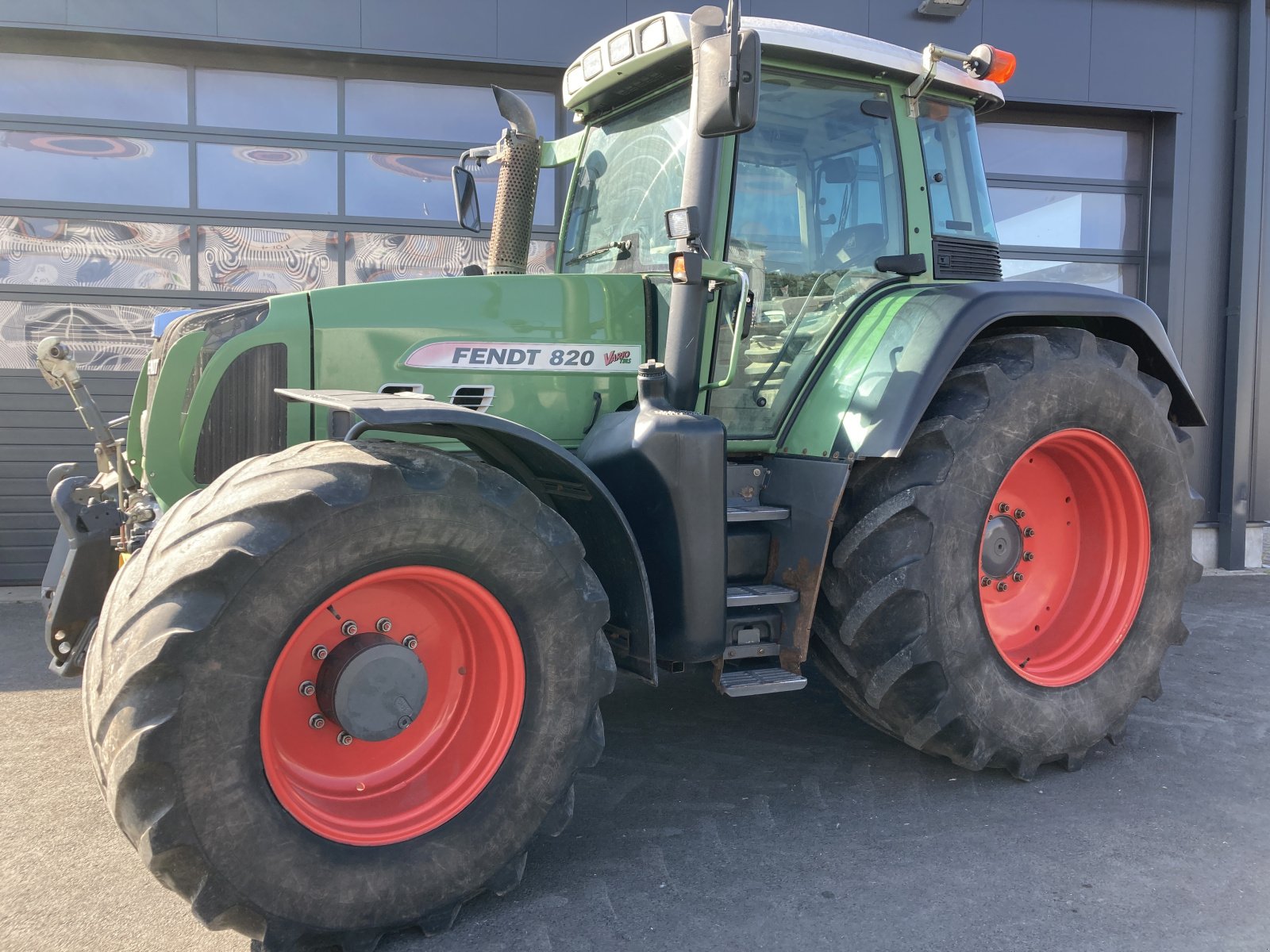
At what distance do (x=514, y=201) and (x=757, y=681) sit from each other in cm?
226

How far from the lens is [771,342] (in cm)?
353

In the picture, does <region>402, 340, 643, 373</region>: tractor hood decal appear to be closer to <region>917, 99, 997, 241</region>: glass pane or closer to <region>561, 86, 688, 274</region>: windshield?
<region>561, 86, 688, 274</region>: windshield

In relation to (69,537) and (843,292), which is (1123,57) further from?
(69,537)

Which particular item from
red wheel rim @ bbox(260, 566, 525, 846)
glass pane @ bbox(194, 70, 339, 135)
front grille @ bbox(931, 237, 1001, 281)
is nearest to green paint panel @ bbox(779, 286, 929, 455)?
front grille @ bbox(931, 237, 1001, 281)

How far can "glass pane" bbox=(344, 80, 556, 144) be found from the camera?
721 centimetres

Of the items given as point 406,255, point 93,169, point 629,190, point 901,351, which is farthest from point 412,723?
point 93,169

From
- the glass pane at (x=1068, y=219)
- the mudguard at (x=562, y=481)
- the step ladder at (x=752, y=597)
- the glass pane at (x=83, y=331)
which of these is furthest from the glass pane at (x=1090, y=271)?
the glass pane at (x=83, y=331)

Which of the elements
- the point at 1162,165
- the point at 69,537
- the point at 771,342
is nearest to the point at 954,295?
the point at 771,342

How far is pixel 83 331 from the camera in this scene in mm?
6996

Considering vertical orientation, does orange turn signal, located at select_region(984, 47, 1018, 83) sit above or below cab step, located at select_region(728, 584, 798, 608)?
above

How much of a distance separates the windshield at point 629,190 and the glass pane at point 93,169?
4.40 meters

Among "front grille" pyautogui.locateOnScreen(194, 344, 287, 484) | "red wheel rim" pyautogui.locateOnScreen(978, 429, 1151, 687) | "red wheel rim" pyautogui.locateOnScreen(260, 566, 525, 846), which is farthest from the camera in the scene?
"red wheel rim" pyautogui.locateOnScreen(978, 429, 1151, 687)

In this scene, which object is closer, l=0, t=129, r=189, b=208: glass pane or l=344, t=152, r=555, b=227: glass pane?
l=0, t=129, r=189, b=208: glass pane

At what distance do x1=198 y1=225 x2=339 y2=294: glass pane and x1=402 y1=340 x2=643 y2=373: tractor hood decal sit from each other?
4.44 m
